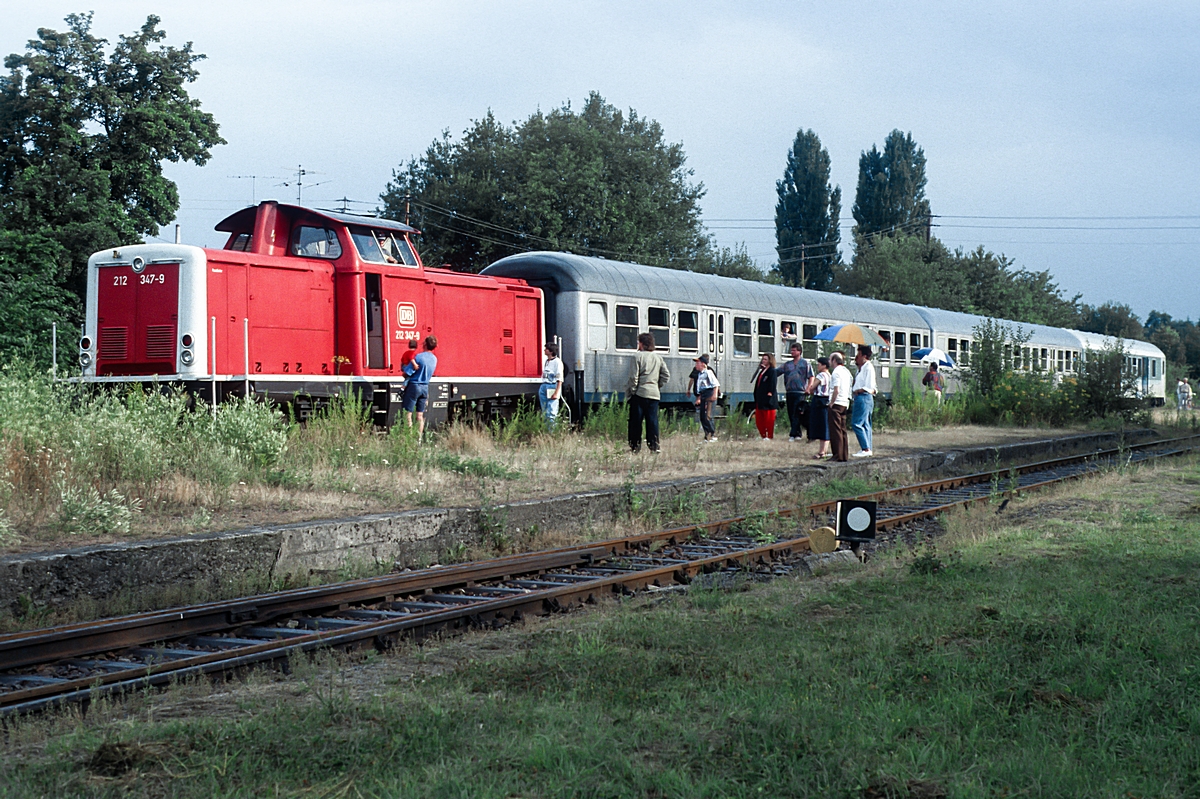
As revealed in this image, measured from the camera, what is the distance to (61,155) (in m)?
29.2

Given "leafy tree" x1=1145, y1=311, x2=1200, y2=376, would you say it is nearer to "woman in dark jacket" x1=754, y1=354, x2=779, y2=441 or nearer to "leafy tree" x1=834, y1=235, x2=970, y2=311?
"leafy tree" x1=834, y1=235, x2=970, y2=311

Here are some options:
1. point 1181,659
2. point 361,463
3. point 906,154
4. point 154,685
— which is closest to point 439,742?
point 154,685

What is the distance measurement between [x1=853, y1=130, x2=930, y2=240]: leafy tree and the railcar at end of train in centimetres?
4518

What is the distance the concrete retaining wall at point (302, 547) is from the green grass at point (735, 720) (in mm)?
2693

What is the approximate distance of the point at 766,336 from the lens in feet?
77.2

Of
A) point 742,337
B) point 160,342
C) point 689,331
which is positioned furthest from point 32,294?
point 742,337

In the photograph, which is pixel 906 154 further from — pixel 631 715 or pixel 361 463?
pixel 631 715

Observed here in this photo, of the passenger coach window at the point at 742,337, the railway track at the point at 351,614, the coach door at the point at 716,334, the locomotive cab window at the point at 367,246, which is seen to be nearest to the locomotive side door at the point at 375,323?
the locomotive cab window at the point at 367,246

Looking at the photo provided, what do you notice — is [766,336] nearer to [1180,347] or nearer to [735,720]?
[735,720]

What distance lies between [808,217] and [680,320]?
53.1 meters

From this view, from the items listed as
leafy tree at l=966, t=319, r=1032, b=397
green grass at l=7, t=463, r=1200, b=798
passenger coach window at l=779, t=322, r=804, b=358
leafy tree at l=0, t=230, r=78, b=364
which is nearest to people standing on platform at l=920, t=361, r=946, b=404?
leafy tree at l=966, t=319, r=1032, b=397

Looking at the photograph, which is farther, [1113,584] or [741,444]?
[741,444]

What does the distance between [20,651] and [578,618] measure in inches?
129

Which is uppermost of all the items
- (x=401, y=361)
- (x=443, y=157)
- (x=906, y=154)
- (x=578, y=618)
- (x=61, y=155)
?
(x=906, y=154)
